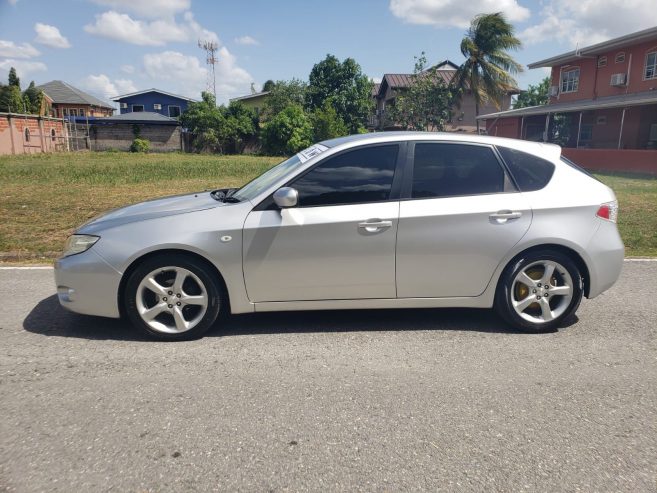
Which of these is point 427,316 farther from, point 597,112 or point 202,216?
point 597,112

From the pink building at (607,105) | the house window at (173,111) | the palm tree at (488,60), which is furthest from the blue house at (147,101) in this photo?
the pink building at (607,105)

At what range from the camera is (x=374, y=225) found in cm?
432

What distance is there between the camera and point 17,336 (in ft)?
14.4

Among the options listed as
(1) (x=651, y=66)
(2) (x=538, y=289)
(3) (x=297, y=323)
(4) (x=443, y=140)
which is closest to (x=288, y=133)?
(1) (x=651, y=66)

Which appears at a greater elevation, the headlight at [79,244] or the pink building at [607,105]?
the pink building at [607,105]

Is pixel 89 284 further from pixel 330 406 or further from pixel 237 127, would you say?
pixel 237 127

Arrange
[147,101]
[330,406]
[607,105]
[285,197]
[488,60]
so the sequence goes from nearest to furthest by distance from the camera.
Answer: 1. [330,406]
2. [285,197]
3. [607,105]
4. [488,60]
5. [147,101]

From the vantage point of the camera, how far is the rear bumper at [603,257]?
4559mm

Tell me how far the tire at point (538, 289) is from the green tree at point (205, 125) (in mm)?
42368

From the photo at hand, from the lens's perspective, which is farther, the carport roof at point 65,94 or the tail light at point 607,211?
the carport roof at point 65,94

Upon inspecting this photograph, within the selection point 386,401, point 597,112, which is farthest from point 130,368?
point 597,112

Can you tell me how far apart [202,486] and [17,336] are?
2737 mm

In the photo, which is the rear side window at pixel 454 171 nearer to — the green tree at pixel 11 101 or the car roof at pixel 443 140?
the car roof at pixel 443 140

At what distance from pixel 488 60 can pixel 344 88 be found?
15.3 m
